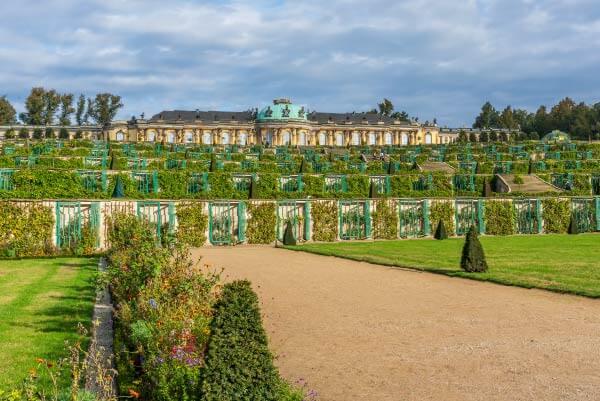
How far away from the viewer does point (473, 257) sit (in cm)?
1886

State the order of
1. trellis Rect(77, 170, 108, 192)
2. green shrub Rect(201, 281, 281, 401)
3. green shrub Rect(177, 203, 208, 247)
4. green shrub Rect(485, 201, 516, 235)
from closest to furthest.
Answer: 1. green shrub Rect(201, 281, 281, 401)
2. green shrub Rect(177, 203, 208, 247)
3. green shrub Rect(485, 201, 516, 235)
4. trellis Rect(77, 170, 108, 192)

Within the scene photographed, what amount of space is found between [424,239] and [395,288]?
19.9 m

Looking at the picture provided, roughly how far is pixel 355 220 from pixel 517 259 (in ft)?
47.2

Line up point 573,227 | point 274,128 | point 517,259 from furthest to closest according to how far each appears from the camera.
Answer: point 274,128 < point 573,227 < point 517,259

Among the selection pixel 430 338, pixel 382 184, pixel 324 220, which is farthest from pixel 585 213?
pixel 430 338

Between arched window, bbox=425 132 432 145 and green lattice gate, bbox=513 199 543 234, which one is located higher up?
arched window, bbox=425 132 432 145

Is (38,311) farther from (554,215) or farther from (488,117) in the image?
(488,117)

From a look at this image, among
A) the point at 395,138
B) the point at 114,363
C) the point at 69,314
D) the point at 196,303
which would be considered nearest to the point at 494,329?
the point at 196,303

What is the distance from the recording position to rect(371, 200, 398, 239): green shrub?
120 feet

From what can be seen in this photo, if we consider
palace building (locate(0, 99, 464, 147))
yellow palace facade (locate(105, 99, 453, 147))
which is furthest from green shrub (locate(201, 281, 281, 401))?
yellow palace facade (locate(105, 99, 453, 147))

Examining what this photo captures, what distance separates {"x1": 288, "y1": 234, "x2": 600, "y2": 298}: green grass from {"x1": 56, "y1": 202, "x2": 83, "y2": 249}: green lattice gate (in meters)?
9.30

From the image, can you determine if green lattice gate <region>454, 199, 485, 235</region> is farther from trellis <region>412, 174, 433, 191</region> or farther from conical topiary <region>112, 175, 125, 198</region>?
conical topiary <region>112, 175, 125, 198</region>

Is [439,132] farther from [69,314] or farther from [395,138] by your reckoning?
[69,314]

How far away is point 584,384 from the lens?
8.27 meters
